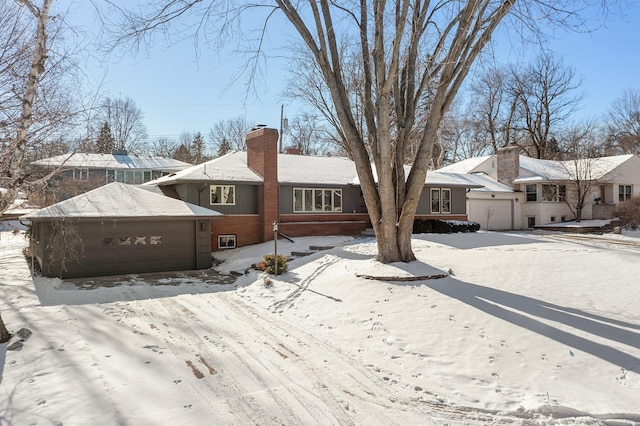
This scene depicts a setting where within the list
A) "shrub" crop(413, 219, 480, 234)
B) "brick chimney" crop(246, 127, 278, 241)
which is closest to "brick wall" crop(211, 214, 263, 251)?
"brick chimney" crop(246, 127, 278, 241)

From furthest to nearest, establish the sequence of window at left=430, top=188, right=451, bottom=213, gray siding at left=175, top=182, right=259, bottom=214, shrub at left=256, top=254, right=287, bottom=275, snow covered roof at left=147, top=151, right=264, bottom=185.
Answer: window at left=430, top=188, right=451, bottom=213
gray siding at left=175, top=182, right=259, bottom=214
snow covered roof at left=147, top=151, right=264, bottom=185
shrub at left=256, top=254, right=287, bottom=275

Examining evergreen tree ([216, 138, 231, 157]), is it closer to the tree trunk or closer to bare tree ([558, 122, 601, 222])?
bare tree ([558, 122, 601, 222])

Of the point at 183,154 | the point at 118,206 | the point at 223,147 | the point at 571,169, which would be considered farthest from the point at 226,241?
the point at 183,154

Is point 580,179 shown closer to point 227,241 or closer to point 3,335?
point 227,241

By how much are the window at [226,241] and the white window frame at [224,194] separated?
151 cm

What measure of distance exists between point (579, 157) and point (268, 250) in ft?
75.2

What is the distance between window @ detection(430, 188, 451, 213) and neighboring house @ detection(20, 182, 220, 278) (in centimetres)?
1312

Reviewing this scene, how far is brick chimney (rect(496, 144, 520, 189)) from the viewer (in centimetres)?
2675

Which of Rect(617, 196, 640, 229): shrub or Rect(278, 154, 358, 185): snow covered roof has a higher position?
Rect(278, 154, 358, 185): snow covered roof

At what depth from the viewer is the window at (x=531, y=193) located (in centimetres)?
2595

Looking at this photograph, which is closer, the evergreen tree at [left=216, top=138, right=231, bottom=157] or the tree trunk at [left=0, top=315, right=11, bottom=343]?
the tree trunk at [left=0, top=315, right=11, bottom=343]

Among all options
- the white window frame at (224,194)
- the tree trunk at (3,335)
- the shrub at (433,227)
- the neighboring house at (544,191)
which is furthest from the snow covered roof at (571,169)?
the tree trunk at (3,335)

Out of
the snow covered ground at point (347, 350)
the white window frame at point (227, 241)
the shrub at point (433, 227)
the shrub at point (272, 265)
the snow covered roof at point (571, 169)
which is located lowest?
the snow covered ground at point (347, 350)

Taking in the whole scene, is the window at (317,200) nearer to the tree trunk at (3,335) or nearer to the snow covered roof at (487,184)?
the snow covered roof at (487,184)
